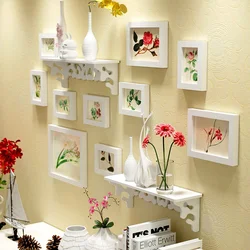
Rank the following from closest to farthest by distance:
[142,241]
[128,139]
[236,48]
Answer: [236,48]
[142,241]
[128,139]

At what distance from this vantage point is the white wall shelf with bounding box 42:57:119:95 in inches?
111

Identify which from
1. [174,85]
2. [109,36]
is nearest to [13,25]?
[109,36]

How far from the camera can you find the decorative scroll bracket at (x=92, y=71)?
281 centimetres

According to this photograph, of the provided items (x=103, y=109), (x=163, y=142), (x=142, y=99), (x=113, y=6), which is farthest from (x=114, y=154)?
(x=113, y=6)

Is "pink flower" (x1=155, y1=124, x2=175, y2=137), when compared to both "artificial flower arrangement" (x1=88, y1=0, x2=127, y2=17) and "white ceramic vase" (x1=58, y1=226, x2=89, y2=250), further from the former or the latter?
"white ceramic vase" (x1=58, y1=226, x2=89, y2=250)

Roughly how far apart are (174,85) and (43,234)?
1280 millimetres

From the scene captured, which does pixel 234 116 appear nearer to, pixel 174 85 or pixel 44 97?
pixel 174 85

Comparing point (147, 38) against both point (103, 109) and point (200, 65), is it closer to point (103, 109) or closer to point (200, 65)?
point (200, 65)

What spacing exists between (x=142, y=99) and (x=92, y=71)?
0.98 ft

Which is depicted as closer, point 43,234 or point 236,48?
point 236,48

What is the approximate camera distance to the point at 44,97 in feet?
11.3

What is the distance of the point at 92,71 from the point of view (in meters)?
2.85

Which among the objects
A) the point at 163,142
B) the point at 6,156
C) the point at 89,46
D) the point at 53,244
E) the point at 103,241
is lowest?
the point at 53,244

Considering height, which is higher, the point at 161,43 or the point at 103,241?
the point at 161,43
